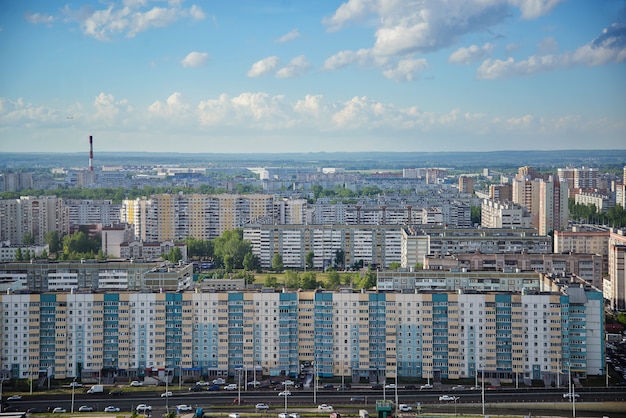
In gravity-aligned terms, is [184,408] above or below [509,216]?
below

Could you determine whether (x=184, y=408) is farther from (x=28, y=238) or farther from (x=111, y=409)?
(x=28, y=238)

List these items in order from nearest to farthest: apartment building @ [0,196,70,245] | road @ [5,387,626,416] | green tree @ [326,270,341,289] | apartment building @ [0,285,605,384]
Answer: road @ [5,387,626,416] → apartment building @ [0,285,605,384] → green tree @ [326,270,341,289] → apartment building @ [0,196,70,245]

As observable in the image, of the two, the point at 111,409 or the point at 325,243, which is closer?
the point at 111,409

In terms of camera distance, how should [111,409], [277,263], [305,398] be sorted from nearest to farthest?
[111,409] → [305,398] → [277,263]

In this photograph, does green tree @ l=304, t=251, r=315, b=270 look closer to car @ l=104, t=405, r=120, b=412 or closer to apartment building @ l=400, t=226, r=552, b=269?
apartment building @ l=400, t=226, r=552, b=269

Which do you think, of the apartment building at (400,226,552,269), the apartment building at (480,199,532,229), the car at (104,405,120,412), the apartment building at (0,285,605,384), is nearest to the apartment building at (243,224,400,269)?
the apartment building at (400,226,552,269)

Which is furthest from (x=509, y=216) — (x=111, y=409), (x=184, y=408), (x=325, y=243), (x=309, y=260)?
(x=111, y=409)

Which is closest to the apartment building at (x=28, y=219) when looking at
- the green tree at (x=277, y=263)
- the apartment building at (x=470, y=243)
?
the green tree at (x=277, y=263)

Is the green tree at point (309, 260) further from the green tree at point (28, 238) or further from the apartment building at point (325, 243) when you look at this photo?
the green tree at point (28, 238)
